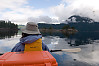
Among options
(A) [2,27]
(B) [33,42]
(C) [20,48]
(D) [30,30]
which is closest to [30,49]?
(B) [33,42]

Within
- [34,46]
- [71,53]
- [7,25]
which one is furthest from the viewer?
[7,25]

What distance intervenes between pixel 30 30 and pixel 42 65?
6.93ft

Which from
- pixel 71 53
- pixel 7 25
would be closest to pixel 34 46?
pixel 71 53

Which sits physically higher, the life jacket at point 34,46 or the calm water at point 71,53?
the life jacket at point 34,46

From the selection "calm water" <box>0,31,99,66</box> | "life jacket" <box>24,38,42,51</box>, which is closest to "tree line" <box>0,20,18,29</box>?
"calm water" <box>0,31,99,66</box>

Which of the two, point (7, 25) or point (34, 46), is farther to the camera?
point (7, 25)

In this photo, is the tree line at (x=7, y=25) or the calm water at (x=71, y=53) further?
the tree line at (x=7, y=25)

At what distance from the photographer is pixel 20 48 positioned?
12.3 feet

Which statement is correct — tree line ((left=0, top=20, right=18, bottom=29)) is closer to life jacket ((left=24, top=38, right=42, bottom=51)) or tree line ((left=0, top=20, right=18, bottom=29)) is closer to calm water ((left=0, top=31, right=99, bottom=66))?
calm water ((left=0, top=31, right=99, bottom=66))

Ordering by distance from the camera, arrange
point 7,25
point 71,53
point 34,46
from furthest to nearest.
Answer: point 7,25
point 71,53
point 34,46

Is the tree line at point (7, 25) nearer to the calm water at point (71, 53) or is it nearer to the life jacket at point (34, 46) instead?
the calm water at point (71, 53)

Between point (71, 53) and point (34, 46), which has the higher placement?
point (34, 46)

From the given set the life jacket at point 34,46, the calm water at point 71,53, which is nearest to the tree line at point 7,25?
the calm water at point 71,53

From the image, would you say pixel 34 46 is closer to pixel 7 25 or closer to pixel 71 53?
pixel 71 53
